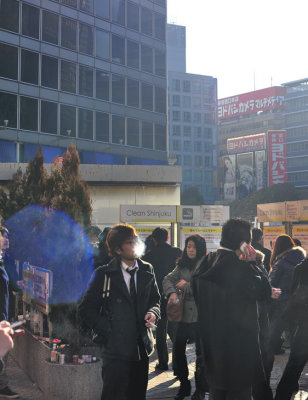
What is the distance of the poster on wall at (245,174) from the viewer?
132625 mm

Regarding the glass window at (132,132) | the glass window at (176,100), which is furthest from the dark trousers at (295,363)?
the glass window at (176,100)

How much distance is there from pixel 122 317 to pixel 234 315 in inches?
32.1

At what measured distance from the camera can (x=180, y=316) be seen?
24.4ft

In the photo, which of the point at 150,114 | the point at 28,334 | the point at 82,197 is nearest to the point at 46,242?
the point at 82,197

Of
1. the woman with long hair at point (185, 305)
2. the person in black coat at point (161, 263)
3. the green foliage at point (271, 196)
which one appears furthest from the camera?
the green foliage at point (271, 196)

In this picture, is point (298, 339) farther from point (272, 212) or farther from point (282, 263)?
point (272, 212)

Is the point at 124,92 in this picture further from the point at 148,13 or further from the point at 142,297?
the point at 142,297

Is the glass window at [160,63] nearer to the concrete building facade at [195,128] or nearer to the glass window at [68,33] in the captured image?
the glass window at [68,33]

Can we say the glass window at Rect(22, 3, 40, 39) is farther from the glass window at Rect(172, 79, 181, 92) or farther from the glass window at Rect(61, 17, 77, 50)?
the glass window at Rect(172, 79, 181, 92)

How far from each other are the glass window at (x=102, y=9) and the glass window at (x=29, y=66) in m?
7.25

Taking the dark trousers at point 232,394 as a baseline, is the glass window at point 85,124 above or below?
above

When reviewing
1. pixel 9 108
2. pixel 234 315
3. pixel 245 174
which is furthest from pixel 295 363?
pixel 245 174

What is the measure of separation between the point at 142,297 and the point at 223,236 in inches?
30.1

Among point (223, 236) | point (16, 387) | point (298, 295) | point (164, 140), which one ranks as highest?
point (164, 140)
